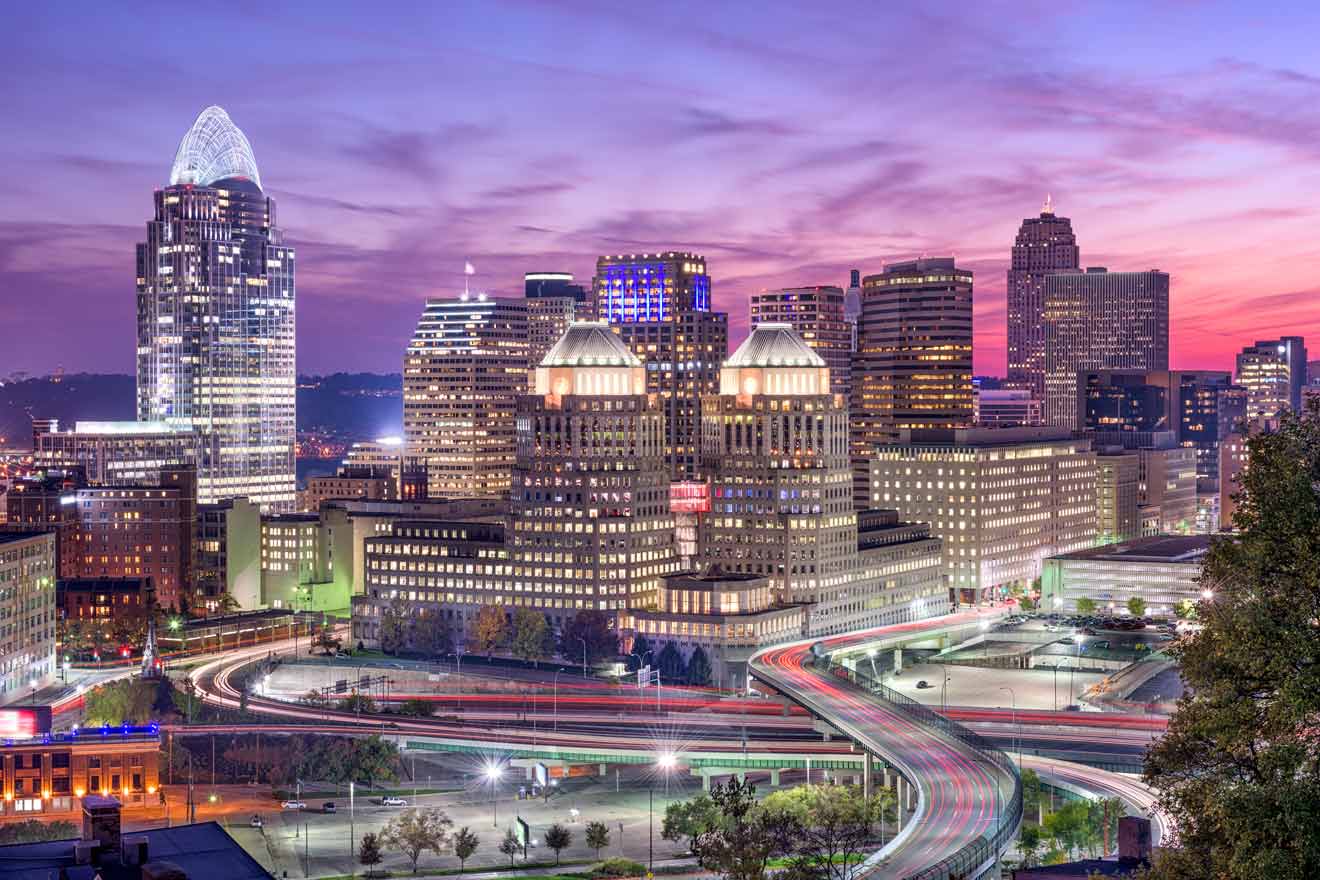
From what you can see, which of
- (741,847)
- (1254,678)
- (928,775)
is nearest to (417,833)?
(928,775)

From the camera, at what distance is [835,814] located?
12850 centimetres

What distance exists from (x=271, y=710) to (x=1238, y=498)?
5684 inches

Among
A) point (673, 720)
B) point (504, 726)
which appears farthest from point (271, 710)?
point (673, 720)

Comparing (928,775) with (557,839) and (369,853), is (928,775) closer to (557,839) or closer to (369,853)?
(557,839)

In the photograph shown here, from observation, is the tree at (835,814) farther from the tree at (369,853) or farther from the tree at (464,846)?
the tree at (369,853)

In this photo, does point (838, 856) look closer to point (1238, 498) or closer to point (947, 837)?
point (947, 837)

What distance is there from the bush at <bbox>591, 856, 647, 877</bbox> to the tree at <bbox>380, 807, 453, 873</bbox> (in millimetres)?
13446

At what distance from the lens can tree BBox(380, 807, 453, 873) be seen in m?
134

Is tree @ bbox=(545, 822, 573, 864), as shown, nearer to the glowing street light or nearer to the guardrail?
the glowing street light

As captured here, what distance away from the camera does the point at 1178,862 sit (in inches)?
2032

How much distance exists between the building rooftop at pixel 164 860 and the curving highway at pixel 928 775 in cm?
4459

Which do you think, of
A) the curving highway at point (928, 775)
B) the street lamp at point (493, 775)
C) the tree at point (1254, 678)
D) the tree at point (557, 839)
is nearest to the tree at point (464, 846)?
the tree at point (557, 839)

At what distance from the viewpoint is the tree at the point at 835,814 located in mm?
118062

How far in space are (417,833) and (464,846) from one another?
460 cm
